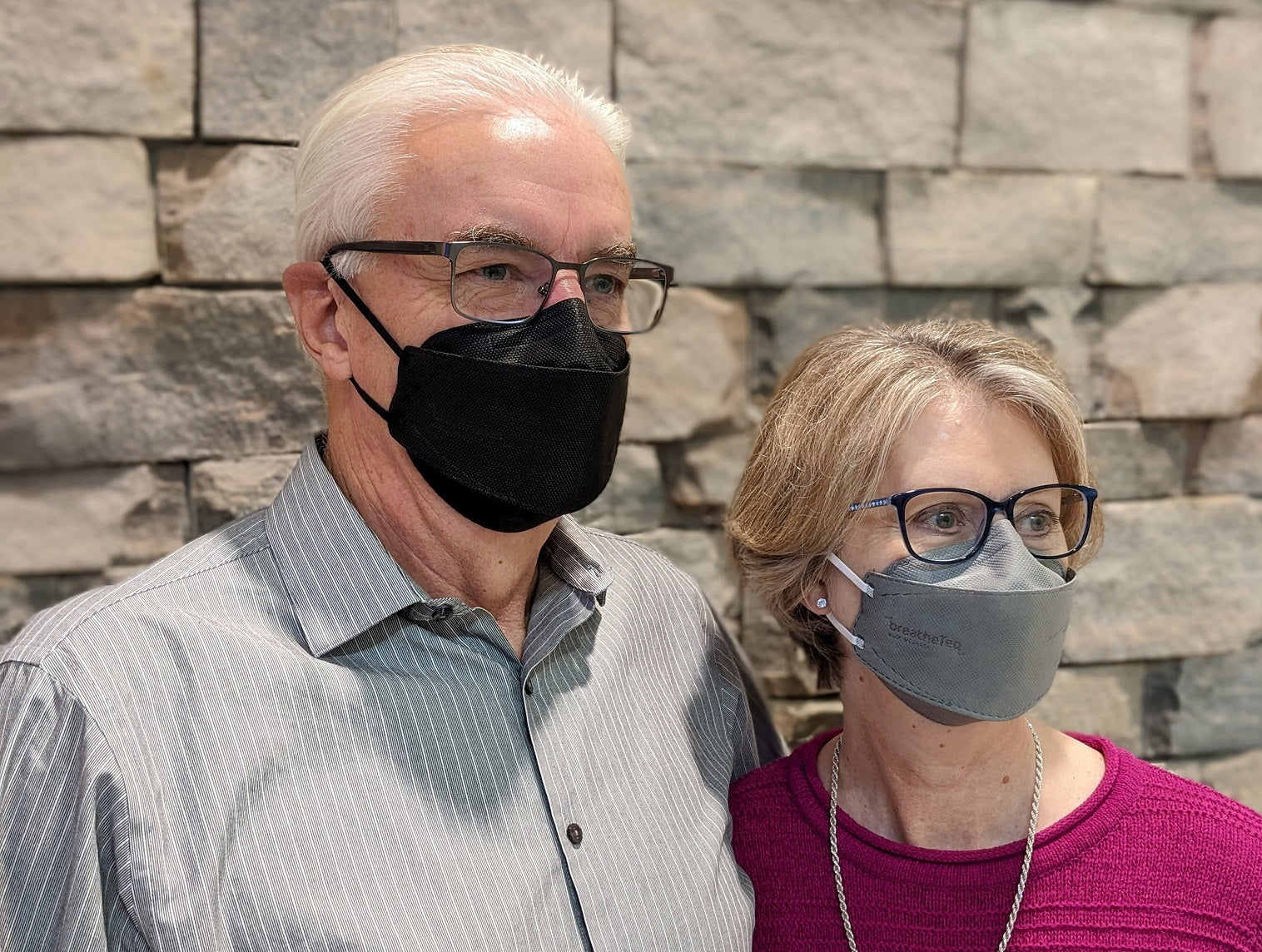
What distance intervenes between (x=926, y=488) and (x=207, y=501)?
1.46 meters

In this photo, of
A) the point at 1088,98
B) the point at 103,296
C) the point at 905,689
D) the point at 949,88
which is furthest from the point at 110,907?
the point at 1088,98

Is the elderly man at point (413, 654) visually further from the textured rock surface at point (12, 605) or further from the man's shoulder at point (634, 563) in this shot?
the textured rock surface at point (12, 605)

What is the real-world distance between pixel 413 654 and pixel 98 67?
4.53 feet

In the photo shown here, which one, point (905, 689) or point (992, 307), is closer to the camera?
point (905, 689)

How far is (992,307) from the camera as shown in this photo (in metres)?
2.80

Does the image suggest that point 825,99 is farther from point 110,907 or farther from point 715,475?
point 110,907

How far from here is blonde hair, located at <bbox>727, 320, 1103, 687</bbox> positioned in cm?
165

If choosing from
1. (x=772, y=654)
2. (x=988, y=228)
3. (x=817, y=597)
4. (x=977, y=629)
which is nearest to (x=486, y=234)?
(x=817, y=597)

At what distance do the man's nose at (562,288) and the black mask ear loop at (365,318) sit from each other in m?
0.21

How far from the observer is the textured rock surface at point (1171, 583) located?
9.35ft

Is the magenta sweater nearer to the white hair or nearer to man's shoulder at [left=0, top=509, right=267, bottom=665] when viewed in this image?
man's shoulder at [left=0, top=509, right=267, bottom=665]

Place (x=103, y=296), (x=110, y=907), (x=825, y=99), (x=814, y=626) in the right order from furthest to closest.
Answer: (x=825, y=99), (x=103, y=296), (x=814, y=626), (x=110, y=907)

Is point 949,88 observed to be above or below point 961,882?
above

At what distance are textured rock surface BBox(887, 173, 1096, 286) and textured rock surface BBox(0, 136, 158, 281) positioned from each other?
1642 mm
